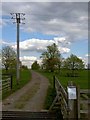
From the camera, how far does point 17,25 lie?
30969 mm

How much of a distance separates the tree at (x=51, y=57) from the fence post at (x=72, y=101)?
211ft

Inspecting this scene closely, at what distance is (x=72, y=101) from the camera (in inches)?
352

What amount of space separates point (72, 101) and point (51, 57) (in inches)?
2632

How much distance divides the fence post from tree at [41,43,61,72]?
211 ft

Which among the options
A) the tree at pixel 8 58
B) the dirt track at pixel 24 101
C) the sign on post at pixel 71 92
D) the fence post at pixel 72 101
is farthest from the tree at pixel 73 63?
the sign on post at pixel 71 92

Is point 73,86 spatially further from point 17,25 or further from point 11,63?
point 11,63

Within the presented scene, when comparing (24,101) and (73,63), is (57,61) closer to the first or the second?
(73,63)

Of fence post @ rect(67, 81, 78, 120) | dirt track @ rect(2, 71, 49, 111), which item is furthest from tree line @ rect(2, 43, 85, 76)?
fence post @ rect(67, 81, 78, 120)

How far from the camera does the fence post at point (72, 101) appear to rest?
8708 mm

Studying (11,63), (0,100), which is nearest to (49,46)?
(11,63)

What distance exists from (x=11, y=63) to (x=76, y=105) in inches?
1991

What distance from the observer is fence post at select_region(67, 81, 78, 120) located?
343 inches

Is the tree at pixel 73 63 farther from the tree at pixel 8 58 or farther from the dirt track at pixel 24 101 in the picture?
the dirt track at pixel 24 101

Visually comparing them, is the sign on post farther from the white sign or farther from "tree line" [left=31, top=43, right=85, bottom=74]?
"tree line" [left=31, top=43, right=85, bottom=74]
